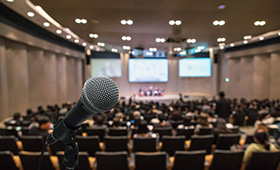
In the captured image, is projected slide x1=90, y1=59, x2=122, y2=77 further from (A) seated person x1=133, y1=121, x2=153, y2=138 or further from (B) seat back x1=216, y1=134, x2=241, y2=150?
(B) seat back x1=216, y1=134, x2=241, y2=150

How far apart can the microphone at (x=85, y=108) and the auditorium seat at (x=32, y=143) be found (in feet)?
11.6

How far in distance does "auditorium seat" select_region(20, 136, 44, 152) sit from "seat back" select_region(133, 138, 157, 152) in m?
2.18

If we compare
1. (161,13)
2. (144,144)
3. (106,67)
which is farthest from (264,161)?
(106,67)

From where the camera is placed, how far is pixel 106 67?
68.9 ft

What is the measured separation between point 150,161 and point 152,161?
1.5 inches

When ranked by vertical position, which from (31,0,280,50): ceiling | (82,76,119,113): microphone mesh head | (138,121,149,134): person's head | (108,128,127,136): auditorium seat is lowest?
(108,128,127,136): auditorium seat

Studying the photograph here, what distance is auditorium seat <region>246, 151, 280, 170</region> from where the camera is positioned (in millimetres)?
3141

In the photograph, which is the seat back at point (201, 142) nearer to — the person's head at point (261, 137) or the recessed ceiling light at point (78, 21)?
the person's head at point (261, 137)

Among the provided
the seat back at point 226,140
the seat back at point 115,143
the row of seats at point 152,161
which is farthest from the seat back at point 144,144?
the seat back at point 226,140

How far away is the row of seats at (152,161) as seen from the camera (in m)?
3.07

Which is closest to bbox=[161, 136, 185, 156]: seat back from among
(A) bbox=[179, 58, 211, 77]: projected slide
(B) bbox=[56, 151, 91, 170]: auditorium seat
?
(B) bbox=[56, 151, 91, 170]: auditorium seat

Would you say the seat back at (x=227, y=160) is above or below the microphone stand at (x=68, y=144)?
below

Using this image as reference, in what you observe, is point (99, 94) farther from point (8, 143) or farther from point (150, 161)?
point (8, 143)

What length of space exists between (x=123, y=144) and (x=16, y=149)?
2.53 m
